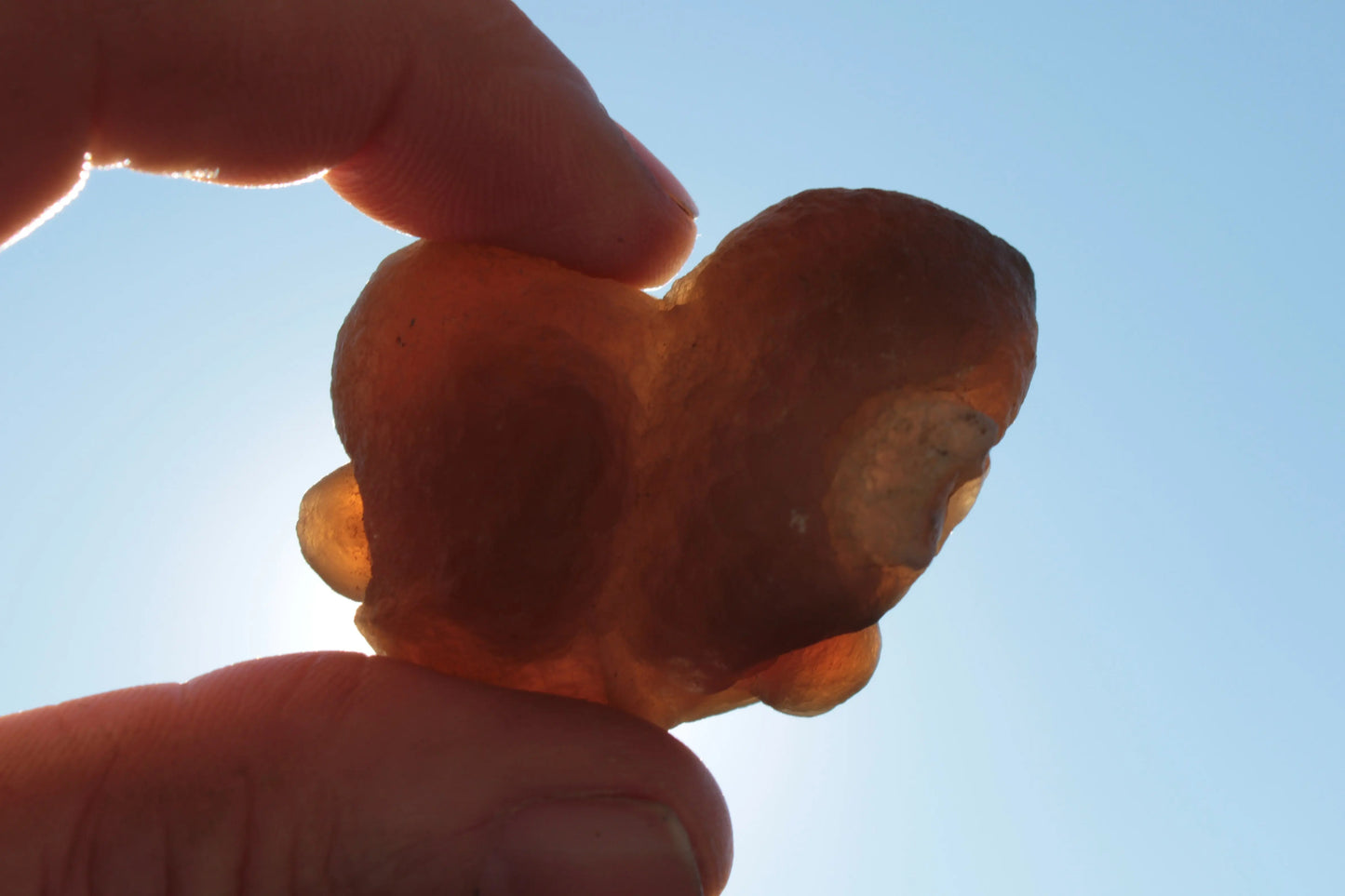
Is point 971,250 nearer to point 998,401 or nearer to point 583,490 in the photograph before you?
point 998,401

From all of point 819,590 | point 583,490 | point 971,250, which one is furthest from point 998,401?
point 583,490

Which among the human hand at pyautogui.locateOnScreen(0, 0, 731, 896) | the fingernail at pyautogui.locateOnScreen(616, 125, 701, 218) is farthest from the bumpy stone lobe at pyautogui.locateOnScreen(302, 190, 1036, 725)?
the fingernail at pyautogui.locateOnScreen(616, 125, 701, 218)

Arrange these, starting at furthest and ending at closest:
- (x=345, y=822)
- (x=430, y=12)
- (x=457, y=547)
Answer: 1. (x=430, y=12)
2. (x=457, y=547)
3. (x=345, y=822)

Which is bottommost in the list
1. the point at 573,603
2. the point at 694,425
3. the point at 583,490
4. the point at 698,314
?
the point at 573,603

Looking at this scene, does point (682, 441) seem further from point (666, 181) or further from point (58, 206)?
point (58, 206)

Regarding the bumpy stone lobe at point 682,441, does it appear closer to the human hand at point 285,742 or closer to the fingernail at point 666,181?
the human hand at point 285,742

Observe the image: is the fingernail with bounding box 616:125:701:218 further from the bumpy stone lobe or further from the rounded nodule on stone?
the rounded nodule on stone
